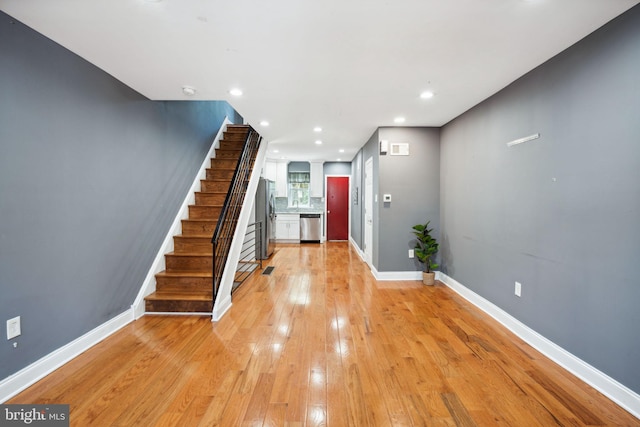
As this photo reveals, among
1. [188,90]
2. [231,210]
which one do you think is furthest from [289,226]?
[188,90]

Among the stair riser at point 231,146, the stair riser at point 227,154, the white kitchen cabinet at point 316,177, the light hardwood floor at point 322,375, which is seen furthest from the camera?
the white kitchen cabinet at point 316,177

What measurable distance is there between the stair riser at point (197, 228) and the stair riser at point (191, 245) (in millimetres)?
164

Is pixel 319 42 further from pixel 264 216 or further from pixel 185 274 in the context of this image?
pixel 264 216

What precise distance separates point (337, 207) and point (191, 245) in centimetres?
505

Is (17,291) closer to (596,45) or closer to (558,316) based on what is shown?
(558,316)

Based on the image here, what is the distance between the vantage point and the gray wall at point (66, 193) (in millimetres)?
1625

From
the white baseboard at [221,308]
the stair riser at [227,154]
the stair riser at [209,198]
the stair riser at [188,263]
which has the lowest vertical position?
the white baseboard at [221,308]

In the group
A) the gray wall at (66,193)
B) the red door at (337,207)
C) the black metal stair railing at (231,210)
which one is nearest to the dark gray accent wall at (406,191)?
the black metal stair railing at (231,210)

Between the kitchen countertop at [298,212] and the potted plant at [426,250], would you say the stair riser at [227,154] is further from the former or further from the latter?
the potted plant at [426,250]

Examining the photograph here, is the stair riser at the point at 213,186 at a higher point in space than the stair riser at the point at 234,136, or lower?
lower

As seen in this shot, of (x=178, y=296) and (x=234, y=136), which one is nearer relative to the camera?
(x=178, y=296)

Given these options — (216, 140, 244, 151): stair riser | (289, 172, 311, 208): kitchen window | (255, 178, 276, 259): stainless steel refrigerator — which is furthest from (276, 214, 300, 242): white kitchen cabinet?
(216, 140, 244, 151): stair riser

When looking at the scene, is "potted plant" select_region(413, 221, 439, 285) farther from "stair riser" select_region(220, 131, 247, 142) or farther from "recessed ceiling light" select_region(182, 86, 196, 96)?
"stair riser" select_region(220, 131, 247, 142)

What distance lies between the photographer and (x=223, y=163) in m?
4.39
